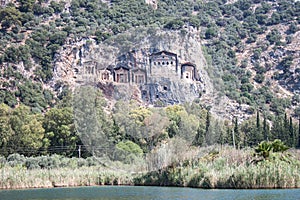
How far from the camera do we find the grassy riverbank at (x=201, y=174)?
46312 mm

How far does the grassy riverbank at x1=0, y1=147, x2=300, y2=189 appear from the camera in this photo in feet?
152

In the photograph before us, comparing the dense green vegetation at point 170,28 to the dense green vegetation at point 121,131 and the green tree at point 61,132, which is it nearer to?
the dense green vegetation at point 121,131

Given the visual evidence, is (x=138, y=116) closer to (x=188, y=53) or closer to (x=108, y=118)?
(x=108, y=118)

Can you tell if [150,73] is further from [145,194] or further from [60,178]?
[145,194]

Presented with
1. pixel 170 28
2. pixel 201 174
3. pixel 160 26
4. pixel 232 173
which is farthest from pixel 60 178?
pixel 170 28

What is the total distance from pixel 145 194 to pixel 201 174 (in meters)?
6.33

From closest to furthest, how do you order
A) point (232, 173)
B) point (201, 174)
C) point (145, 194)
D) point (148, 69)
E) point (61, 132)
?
point (145, 194) → point (232, 173) → point (201, 174) → point (148, 69) → point (61, 132)

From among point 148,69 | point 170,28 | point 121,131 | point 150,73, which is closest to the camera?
point 121,131

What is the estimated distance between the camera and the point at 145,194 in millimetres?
44969

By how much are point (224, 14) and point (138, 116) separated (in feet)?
323

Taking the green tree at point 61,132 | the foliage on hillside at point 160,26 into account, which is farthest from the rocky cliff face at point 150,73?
the green tree at point 61,132

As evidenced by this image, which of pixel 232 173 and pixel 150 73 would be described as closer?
pixel 232 173

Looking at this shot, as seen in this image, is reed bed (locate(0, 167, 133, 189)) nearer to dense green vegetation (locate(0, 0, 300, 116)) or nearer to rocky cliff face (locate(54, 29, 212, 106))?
rocky cliff face (locate(54, 29, 212, 106))

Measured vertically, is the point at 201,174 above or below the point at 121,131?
below
